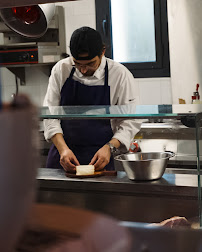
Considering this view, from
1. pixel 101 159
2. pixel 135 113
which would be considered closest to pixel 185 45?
pixel 101 159

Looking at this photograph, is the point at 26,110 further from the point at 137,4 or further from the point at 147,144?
the point at 137,4

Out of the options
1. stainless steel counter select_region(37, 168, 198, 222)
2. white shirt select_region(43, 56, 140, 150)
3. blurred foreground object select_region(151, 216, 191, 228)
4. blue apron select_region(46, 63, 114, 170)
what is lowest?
blurred foreground object select_region(151, 216, 191, 228)

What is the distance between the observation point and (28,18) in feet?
6.15

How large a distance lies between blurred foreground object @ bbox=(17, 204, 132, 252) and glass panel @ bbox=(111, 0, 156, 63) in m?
4.53

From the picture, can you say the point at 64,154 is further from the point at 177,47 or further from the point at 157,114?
the point at 177,47

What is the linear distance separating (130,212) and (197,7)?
292 centimetres

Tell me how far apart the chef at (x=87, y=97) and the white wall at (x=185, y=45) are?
1781mm

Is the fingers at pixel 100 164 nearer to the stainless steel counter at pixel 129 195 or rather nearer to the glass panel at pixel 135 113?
the stainless steel counter at pixel 129 195

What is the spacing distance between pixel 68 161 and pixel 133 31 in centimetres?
279

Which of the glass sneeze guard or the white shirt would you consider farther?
the white shirt

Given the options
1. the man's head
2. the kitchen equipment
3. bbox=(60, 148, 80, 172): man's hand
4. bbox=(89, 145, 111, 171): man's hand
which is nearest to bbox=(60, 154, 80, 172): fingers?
bbox=(60, 148, 80, 172): man's hand

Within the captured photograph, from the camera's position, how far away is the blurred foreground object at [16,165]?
18cm

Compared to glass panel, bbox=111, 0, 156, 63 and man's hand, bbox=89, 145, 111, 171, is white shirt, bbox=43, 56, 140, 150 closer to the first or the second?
man's hand, bbox=89, 145, 111, 171

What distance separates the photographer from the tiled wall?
15.4 ft
